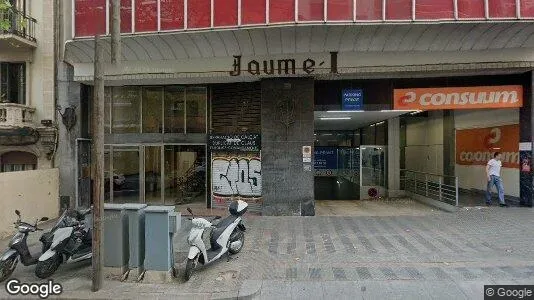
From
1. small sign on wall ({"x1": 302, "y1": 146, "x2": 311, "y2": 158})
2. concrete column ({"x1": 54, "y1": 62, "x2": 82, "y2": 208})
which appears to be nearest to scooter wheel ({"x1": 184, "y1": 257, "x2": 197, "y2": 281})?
small sign on wall ({"x1": 302, "y1": 146, "x2": 311, "y2": 158})

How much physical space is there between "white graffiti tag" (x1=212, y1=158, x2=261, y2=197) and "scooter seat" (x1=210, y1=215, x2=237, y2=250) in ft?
14.0

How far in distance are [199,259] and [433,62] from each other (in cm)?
838

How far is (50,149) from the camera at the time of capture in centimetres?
1153

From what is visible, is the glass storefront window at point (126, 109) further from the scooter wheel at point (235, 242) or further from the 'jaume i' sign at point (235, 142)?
the scooter wheel at point (235, 242)

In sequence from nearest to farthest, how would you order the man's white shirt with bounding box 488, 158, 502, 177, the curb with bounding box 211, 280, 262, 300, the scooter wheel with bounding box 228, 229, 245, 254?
1. the curb with bounding box 211, 280, 262, 300
2. the scooter wheel with bounding box 228, 229, 245, 254
3. the man's white shirt with bounding box 488, 158, 502, 177

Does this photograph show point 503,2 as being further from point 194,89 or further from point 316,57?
point 194,89

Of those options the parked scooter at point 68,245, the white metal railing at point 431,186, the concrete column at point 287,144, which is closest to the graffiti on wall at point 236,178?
the concrete column at point 287,144

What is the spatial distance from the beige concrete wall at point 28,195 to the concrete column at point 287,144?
6323mm

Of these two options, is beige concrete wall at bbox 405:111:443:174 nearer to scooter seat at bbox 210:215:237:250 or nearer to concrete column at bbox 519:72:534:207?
concrete column at bbox 519:72:534:207

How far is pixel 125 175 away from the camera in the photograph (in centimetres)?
1239

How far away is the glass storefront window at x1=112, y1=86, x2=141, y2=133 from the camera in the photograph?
12258mm

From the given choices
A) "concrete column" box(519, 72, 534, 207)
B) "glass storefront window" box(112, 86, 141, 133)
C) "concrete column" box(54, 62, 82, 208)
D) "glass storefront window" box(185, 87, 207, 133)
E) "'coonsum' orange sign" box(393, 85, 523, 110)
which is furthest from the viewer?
"glass storefront window" box(112, 86, 141, 133)

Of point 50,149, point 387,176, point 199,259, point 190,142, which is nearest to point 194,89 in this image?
point 190,142

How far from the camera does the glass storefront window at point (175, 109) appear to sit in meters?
12.1
